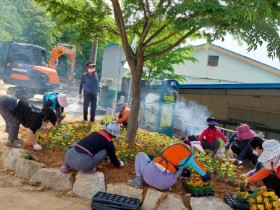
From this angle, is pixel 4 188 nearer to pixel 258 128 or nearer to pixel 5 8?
pixel 258 128

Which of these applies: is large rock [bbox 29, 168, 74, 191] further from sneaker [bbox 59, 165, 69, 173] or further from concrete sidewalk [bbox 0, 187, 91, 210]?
concrete sidewalk [bbox 0, 187, 91, 210]

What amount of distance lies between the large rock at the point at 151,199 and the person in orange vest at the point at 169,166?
85 millimetres

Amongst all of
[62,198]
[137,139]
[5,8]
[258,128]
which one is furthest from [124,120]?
[5,8]

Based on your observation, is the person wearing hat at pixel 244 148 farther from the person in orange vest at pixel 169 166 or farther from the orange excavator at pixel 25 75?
the orange excavator at pixel 25 75

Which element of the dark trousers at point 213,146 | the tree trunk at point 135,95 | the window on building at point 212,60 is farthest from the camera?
the window on building at point 212,60

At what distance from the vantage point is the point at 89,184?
4805 mm

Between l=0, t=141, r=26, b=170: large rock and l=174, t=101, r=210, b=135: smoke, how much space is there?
6.37 metres

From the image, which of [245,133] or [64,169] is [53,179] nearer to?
[64,169]

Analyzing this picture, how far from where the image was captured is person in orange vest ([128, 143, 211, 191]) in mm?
4406

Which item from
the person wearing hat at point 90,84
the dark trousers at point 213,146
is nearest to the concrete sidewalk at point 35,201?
the dark trousers at point 213,146

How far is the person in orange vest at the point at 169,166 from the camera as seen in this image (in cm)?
441

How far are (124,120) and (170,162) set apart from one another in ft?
13.6

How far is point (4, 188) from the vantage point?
4926mm

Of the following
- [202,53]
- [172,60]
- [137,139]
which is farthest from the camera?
[202,53]
